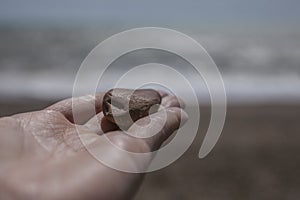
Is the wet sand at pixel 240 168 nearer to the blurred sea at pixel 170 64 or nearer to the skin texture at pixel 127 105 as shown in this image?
the blurred sea at pixel 170 64

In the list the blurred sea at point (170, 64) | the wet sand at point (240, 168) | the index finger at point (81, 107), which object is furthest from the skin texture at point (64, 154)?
the blurred sea at point (170, 64)

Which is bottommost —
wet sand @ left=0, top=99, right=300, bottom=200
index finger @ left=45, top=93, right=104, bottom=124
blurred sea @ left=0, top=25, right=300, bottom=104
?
blurred sea @ left=0, top=25, right=300, bottom=104

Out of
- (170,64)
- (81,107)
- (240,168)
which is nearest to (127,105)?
(81,107)

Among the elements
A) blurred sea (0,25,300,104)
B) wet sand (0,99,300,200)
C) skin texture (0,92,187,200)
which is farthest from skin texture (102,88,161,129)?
blurred sea (0,25,300,104)

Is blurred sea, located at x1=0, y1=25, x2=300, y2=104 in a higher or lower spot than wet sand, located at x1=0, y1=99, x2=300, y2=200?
lower

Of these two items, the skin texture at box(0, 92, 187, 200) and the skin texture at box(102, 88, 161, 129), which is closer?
the skin texture at box(0, 92, 187, 200)

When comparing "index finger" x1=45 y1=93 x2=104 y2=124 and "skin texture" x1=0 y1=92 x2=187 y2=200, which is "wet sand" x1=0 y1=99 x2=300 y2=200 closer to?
"index finger" x1=45 y1=93 x2=104 y2=124
